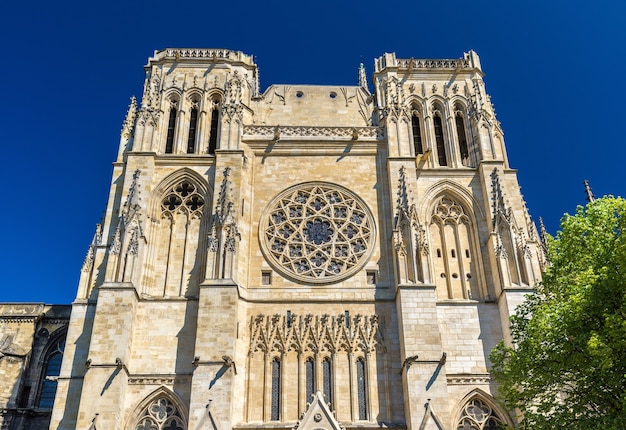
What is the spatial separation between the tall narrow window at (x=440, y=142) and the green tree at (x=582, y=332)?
9.52 metres

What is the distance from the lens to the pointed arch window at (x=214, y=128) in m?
24.3

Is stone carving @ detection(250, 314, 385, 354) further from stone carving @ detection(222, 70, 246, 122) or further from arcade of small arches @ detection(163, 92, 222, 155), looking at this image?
stone carving @ detection(222, 70, 246, 122)

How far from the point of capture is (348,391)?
19.2 m

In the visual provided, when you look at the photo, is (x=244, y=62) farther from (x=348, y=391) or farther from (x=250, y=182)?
(x=348, y=391)

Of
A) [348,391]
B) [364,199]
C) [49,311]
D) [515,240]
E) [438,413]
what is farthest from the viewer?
[49,311]

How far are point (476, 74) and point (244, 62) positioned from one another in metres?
9.36

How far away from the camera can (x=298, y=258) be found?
71.1 feet

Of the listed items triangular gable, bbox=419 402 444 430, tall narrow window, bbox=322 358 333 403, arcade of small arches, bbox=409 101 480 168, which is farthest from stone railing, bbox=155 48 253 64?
triangular gable, bbox=419 402 444 430

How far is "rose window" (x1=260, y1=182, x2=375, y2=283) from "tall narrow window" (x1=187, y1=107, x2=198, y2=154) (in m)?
4.20

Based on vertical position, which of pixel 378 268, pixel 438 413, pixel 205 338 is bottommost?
pixel 438 413

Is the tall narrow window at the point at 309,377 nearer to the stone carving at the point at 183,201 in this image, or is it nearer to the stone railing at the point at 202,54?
the stone carving at the point at 183,201

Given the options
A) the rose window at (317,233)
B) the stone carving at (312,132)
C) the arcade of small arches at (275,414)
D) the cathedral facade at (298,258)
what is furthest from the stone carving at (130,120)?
the arcade of small arches at (275,414)

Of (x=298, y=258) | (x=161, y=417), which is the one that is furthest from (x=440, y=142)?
(x=161, y=417)

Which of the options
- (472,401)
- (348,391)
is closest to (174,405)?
(348,391)
